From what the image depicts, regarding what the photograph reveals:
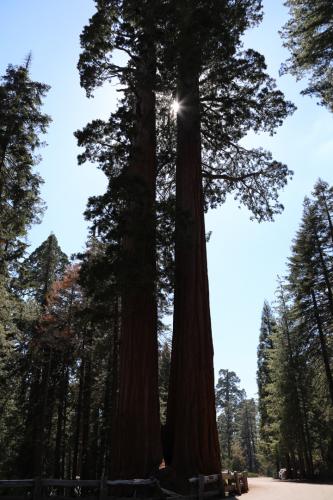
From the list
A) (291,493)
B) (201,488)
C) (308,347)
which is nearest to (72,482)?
(201,488)

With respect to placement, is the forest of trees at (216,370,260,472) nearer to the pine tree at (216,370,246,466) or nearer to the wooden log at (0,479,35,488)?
the pine tree at (216,370,246,466)

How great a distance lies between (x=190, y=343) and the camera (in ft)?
35.5

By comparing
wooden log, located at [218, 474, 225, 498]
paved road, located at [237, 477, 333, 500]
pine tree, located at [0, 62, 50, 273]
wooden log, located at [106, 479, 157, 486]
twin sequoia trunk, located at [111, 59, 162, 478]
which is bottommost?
paved road, located at [237, 477, 333, 500]

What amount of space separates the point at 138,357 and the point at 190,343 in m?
1.38

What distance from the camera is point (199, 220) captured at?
12.5 metres

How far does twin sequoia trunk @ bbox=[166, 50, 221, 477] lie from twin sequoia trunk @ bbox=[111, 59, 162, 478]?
2.20ft

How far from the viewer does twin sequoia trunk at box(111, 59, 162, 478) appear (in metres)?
9.42

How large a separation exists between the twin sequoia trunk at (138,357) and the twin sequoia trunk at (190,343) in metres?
0.67

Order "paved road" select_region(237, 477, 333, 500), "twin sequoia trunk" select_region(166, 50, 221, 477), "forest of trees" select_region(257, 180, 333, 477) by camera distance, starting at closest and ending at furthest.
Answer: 1. "twin sequoia trunk" select_region(166, 50, 221, 477)
2. "paved road" select_region(237, 477, 333, 500)
3. "forest of trees" select_region(257, 180, 333, 477)

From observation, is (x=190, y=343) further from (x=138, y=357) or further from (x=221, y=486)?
(x=221, y=486)

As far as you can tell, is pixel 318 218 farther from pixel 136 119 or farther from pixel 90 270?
pixel 90 270

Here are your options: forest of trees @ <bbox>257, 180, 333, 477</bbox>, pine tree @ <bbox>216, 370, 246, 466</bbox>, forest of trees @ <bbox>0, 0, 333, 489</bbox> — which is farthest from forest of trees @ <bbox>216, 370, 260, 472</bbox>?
forest of trees @ <bbox>0, 0, 333, 489</bbox>

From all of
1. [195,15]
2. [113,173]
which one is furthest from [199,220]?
[195,15]

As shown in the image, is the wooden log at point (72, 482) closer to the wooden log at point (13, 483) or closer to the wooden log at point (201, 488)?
the wooden log at point (13, 483)
